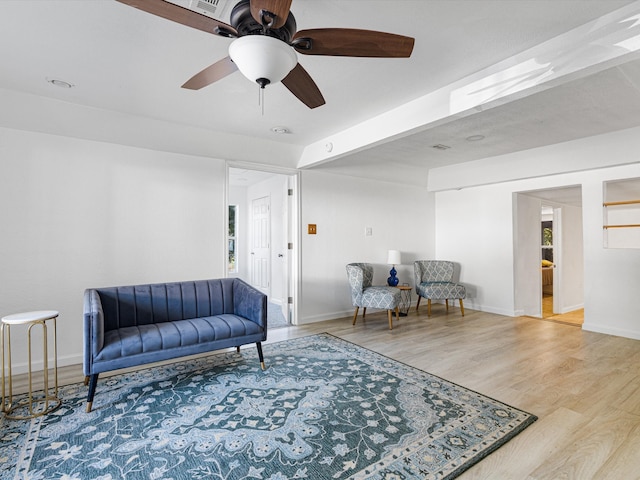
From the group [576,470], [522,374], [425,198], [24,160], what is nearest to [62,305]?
[24,160]

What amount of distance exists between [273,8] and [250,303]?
2488 mm

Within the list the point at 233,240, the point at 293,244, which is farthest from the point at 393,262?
the point at 233,240

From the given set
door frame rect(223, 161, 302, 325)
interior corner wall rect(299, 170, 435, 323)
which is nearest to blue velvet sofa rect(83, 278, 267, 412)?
door frame rect(223, 161, 302, 325)

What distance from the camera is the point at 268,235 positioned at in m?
6.48

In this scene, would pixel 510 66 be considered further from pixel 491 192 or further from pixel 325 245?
pixel 491 192

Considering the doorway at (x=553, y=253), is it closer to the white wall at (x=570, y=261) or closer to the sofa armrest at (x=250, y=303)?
the white wall at (x=570, y=261)

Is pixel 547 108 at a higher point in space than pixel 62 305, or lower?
higher

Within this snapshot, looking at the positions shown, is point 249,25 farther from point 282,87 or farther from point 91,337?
point 91,337

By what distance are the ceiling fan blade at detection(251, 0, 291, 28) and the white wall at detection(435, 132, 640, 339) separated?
428 centimetres

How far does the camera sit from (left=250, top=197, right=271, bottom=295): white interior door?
6.54 metres

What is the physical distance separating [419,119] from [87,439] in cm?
338

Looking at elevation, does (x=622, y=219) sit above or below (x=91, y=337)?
above

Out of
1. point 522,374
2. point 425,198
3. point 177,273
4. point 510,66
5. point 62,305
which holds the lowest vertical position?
point 522,374

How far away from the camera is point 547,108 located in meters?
3.15
